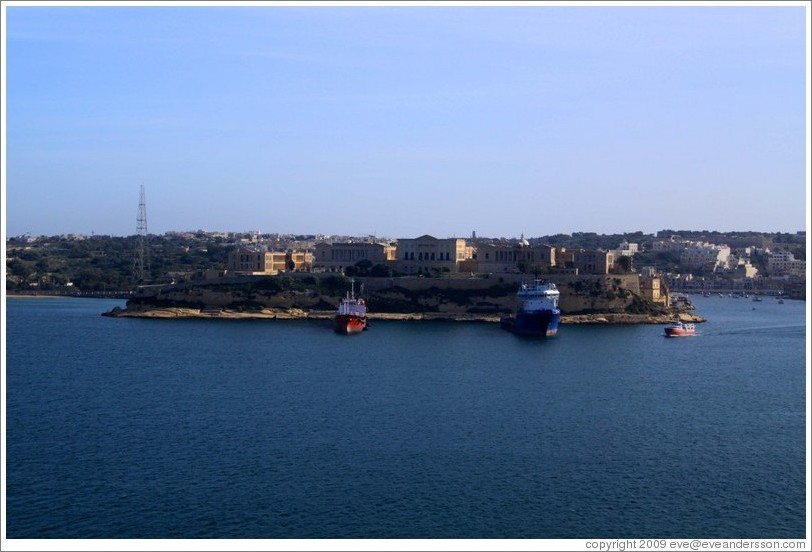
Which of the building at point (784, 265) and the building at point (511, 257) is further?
the building at point (784, 265)

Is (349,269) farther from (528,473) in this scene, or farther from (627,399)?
(528,473)

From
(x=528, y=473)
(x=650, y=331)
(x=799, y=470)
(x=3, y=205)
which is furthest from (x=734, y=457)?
(x=650, y=331)

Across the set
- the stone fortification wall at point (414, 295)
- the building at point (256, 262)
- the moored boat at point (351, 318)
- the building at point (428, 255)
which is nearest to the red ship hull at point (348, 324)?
the moored boat at point (351, 318)

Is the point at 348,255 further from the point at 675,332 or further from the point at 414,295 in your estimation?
the point at 675,332

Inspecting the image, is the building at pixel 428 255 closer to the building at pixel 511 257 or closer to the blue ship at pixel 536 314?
the building at pixel 511 257

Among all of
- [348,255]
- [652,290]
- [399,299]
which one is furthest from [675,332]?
[348,255]

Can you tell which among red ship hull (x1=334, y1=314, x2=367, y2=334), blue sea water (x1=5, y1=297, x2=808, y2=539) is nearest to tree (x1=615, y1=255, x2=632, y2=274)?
red ship hull (x1=334, y1=314, x2=367, y2=334)
